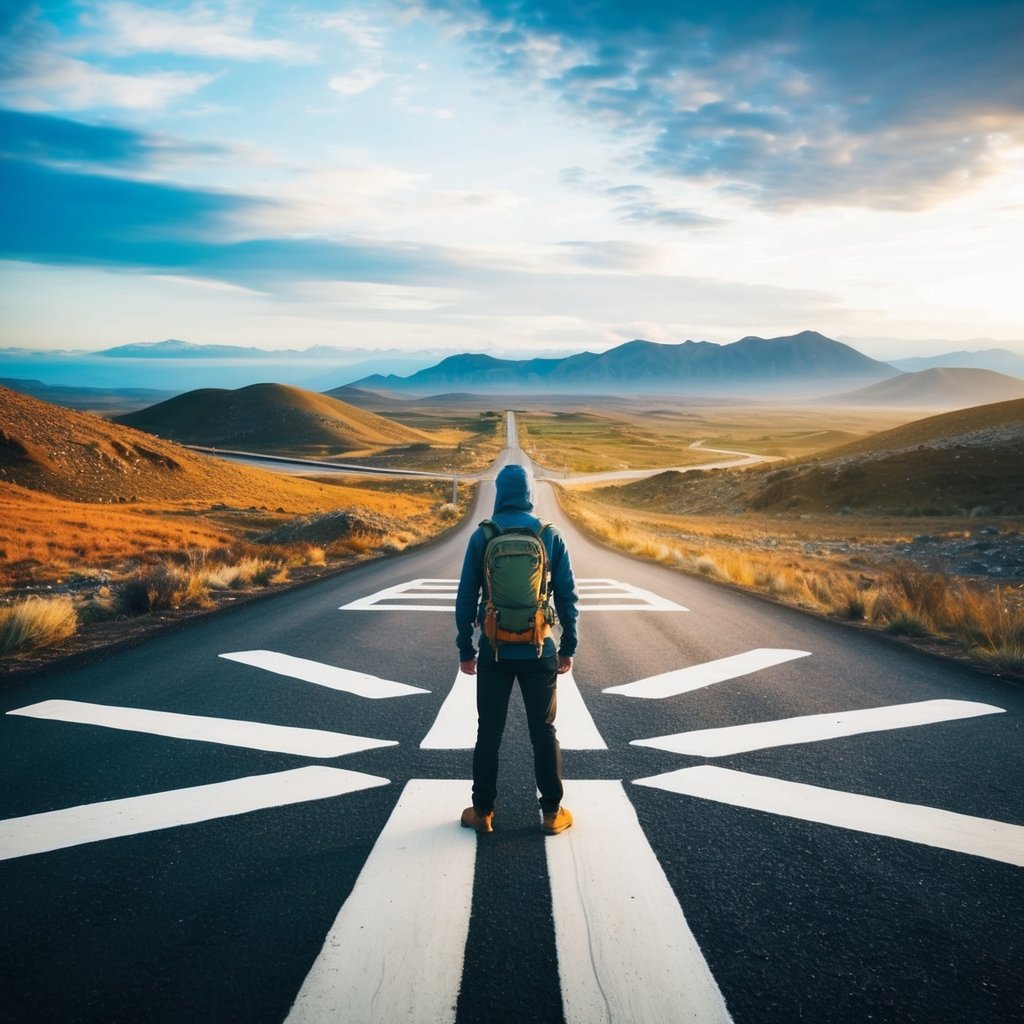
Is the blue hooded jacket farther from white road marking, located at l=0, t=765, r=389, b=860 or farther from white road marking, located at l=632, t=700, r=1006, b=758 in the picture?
white road marking, located at l=632, t=700, r=1006, b=758

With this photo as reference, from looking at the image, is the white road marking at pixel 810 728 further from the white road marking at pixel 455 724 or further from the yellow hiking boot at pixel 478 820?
the yellow hiking boot at pixel 478 820

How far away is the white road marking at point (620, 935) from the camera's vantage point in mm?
2887

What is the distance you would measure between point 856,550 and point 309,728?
97.4 ft

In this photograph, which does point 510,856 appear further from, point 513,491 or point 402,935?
point 513,491

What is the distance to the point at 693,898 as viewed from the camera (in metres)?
3.62

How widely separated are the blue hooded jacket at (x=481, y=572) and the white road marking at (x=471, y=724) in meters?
1.51

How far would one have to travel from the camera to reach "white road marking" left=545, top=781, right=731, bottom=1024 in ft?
9.47

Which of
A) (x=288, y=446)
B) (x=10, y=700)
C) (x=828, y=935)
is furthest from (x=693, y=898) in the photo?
(x=288, y=446)

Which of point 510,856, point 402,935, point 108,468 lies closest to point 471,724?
point 510,856

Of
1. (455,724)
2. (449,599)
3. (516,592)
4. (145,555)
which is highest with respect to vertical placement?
(516,592)

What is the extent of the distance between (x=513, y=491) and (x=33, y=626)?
762 centimetres

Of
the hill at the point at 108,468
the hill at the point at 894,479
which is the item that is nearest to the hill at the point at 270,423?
the hill at the point at 108,468

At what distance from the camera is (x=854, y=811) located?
4.60m

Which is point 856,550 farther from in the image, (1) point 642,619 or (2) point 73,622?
(2) point 73,622
